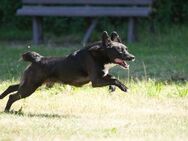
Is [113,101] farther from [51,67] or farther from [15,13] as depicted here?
[15,13]

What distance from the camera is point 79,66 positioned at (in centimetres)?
767

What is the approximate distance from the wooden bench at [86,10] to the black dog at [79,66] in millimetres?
6895

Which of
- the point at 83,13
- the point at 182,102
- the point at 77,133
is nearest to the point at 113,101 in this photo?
the point at 182,102

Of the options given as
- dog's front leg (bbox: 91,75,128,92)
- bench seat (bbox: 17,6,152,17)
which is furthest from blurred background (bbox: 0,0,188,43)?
dog's front leg (bbox: 91,75,128,92)

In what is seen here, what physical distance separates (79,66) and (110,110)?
68 centimetres

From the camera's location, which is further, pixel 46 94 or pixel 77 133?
pixel 46 94

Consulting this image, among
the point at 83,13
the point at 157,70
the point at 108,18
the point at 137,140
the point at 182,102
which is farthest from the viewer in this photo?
the point at 108,18

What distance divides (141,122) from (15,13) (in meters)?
10.1

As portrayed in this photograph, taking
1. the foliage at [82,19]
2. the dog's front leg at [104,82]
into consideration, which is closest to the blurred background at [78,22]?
the foliage at [82,19]

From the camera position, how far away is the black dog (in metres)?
7.61

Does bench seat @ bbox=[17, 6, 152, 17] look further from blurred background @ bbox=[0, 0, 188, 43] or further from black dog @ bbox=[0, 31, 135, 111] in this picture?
black dog @ bbox=[0, 31, 135, 111]

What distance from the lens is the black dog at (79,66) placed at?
761cm

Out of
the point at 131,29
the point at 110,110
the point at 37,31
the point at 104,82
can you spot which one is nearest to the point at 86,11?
the point at 131,29

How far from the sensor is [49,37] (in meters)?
16.3
